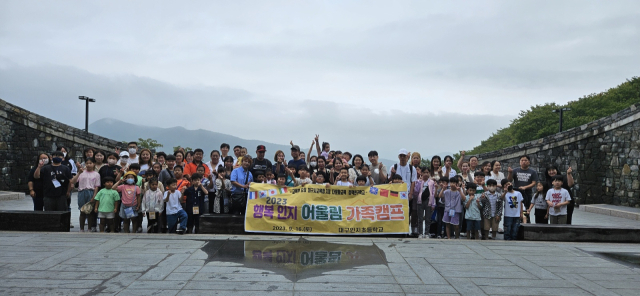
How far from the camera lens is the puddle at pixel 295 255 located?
A: 5.93 m

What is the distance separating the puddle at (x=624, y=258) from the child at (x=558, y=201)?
1.66m

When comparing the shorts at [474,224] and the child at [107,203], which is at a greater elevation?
the child at [107,203]

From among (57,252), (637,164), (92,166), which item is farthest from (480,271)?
(637,164)

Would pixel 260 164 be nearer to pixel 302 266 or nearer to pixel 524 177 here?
pixel 302 266

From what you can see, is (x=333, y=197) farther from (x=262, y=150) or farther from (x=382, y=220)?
(x=262, y=150)

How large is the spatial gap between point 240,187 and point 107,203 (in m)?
2.43

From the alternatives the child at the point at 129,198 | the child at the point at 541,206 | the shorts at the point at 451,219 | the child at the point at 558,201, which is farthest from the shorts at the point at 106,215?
the child at the point at 558,201

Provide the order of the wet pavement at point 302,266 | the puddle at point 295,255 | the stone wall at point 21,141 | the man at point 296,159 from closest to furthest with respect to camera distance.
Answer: the wet pavement at point 302,266 < the puddle at point 295,255 < the man at point 296,159 < the stone wall at point 21,141

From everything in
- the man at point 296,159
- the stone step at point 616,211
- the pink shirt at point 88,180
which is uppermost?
the man at point 296,159

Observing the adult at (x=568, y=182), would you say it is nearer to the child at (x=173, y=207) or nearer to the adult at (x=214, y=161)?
the adult at (x=214, y=161)

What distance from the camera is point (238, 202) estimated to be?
8.78 m

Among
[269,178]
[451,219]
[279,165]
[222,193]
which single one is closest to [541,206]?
[451,219]

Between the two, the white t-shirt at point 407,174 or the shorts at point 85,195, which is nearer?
the shorts at point 85,195

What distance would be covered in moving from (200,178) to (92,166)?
2.20m
